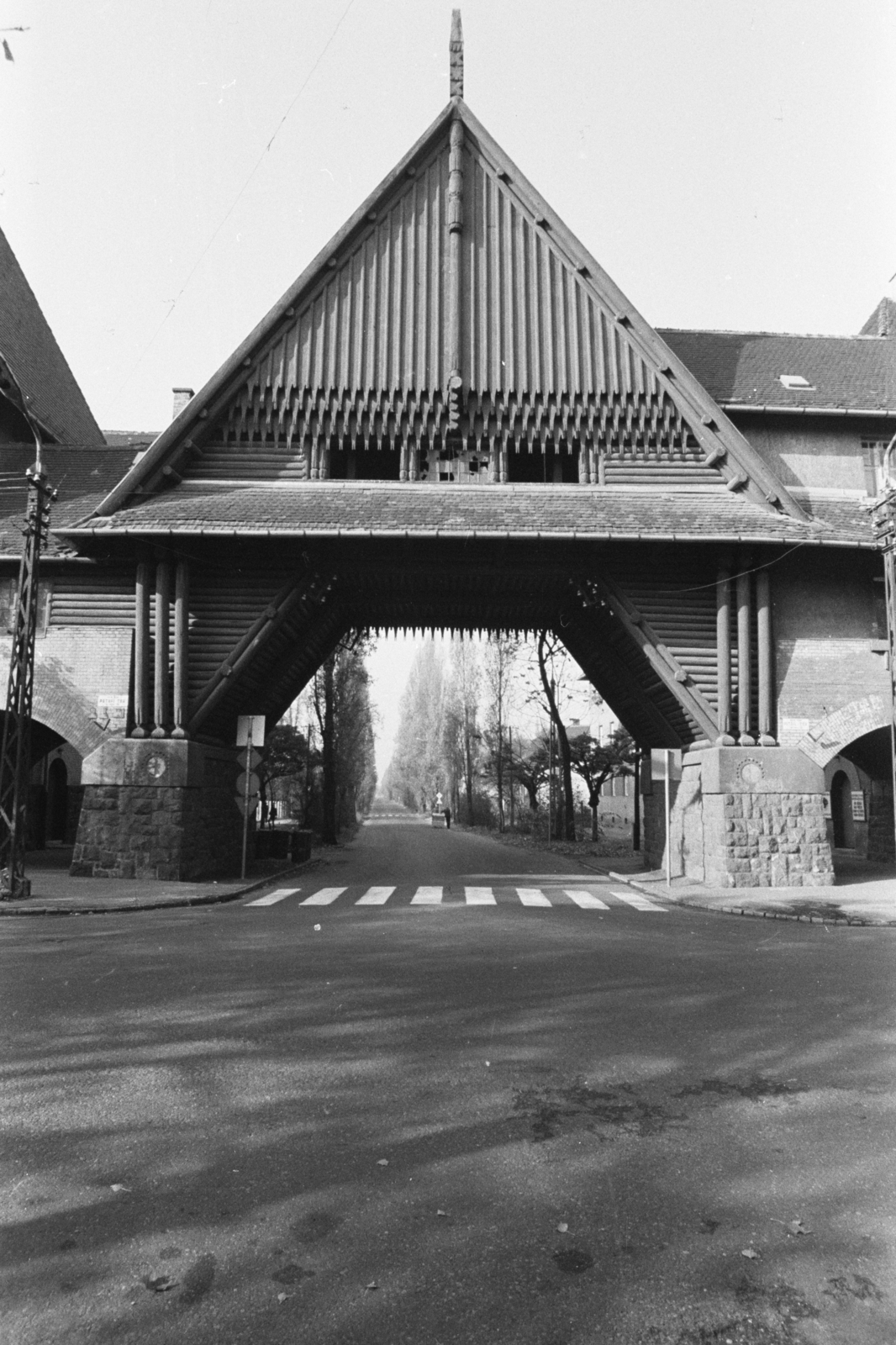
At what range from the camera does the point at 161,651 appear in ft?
59.1

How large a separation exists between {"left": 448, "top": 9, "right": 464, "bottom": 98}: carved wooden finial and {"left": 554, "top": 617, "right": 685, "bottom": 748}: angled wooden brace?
41.0ft

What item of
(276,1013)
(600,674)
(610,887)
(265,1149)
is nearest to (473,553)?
(600,674)

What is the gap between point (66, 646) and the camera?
1862cm

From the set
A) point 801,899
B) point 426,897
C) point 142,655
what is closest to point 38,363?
point 142,655

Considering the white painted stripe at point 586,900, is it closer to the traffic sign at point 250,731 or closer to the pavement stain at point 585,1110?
the traffic sign at point 250,731

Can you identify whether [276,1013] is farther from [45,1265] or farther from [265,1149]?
[45,1265]

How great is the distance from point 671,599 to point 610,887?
581 cm

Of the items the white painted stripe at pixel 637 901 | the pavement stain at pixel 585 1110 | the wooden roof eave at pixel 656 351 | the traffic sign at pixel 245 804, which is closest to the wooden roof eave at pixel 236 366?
the wooden roof eave at pixel 656 351

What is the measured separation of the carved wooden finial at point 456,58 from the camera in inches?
851

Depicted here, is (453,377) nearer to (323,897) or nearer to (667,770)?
(667,770)

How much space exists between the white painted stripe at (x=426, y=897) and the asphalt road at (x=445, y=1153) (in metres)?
6.16

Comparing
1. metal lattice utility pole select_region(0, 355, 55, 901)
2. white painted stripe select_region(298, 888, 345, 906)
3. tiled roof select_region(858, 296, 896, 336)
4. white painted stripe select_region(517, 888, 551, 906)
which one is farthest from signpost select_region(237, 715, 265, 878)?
tiled roof select_region(858, 296, 896, 336)

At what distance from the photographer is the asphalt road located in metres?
2.95

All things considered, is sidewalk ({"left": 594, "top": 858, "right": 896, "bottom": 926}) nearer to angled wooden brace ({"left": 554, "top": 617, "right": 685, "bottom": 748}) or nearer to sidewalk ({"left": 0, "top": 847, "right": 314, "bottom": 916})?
angled wooden brace ({"left": 554, "top": 617, "right": 685, "bottom": 748})
